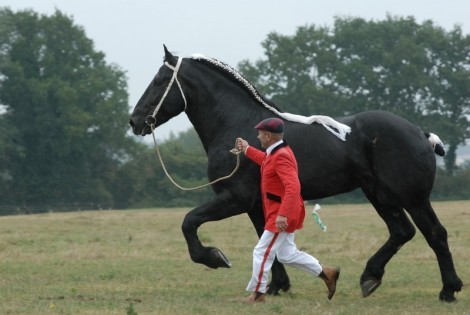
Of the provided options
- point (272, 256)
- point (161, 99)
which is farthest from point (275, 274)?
point (161, 99)

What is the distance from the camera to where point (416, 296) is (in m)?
12.2

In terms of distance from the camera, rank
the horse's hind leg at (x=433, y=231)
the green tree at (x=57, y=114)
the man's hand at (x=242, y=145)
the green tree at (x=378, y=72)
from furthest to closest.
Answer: the green tree at (x=378, y=72) → the green tree at (x=57, y=114) → the horse's hind leg at (x=433, y=231) → the man's hand at (x=242, y=145)

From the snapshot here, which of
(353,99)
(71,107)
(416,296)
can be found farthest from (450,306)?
→ (353,99)

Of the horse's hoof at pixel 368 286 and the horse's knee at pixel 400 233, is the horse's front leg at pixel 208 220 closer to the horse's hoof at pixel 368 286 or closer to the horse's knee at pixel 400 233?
the horse's hoof at pixel 368 286

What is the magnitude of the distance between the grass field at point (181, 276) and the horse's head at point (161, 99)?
6.85 feet

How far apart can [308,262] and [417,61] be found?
67.2 meters

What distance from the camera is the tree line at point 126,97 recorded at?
66062 mm

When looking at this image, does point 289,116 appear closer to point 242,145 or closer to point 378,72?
point 242,145

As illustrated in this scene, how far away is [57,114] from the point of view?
67625mm

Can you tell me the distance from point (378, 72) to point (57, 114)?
24.4 metres

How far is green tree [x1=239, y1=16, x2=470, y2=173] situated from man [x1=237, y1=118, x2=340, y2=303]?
61.4 metres

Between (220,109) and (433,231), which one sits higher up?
(220,109)

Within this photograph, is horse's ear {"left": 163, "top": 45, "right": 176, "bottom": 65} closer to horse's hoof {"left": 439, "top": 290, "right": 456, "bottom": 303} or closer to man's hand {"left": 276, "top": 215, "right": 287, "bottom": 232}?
man's hand {"left": 276, "top": 215, "right": 287, "bottom": 232}

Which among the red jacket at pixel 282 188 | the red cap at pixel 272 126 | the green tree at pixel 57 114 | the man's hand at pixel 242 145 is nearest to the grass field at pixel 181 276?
the red jacket at pixel 282 188
